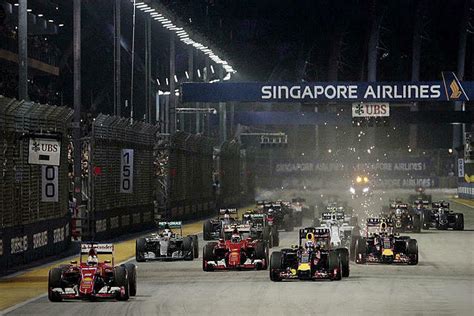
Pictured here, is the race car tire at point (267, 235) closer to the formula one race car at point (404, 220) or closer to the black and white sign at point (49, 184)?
the black and white sign at point (49, 184)

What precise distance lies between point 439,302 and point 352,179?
107664mm

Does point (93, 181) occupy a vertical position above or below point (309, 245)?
above

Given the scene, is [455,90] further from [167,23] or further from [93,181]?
[93,181]

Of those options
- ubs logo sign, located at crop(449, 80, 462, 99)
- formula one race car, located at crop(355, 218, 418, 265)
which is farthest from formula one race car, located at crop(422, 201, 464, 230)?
formula one race car, located at crop(355, 218, 418, 265)

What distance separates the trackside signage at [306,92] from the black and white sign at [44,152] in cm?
3608

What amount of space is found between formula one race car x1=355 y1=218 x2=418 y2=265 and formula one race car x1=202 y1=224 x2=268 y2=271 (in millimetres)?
3271

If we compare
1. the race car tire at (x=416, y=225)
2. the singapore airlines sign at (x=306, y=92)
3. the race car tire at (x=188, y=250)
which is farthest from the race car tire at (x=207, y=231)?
the singapore airlines sign at (x=306, y=92)

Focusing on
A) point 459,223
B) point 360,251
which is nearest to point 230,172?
point 459,223

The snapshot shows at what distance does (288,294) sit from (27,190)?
12.6 meters

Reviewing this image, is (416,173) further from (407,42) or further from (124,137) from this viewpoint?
(124,137)

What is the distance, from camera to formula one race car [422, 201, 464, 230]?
184ft

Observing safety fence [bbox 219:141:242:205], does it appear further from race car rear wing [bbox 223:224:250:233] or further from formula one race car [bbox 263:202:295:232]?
race car rear wing [bbox 223:224:250:233]

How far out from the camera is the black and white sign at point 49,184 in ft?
118

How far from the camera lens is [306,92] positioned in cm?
6875
